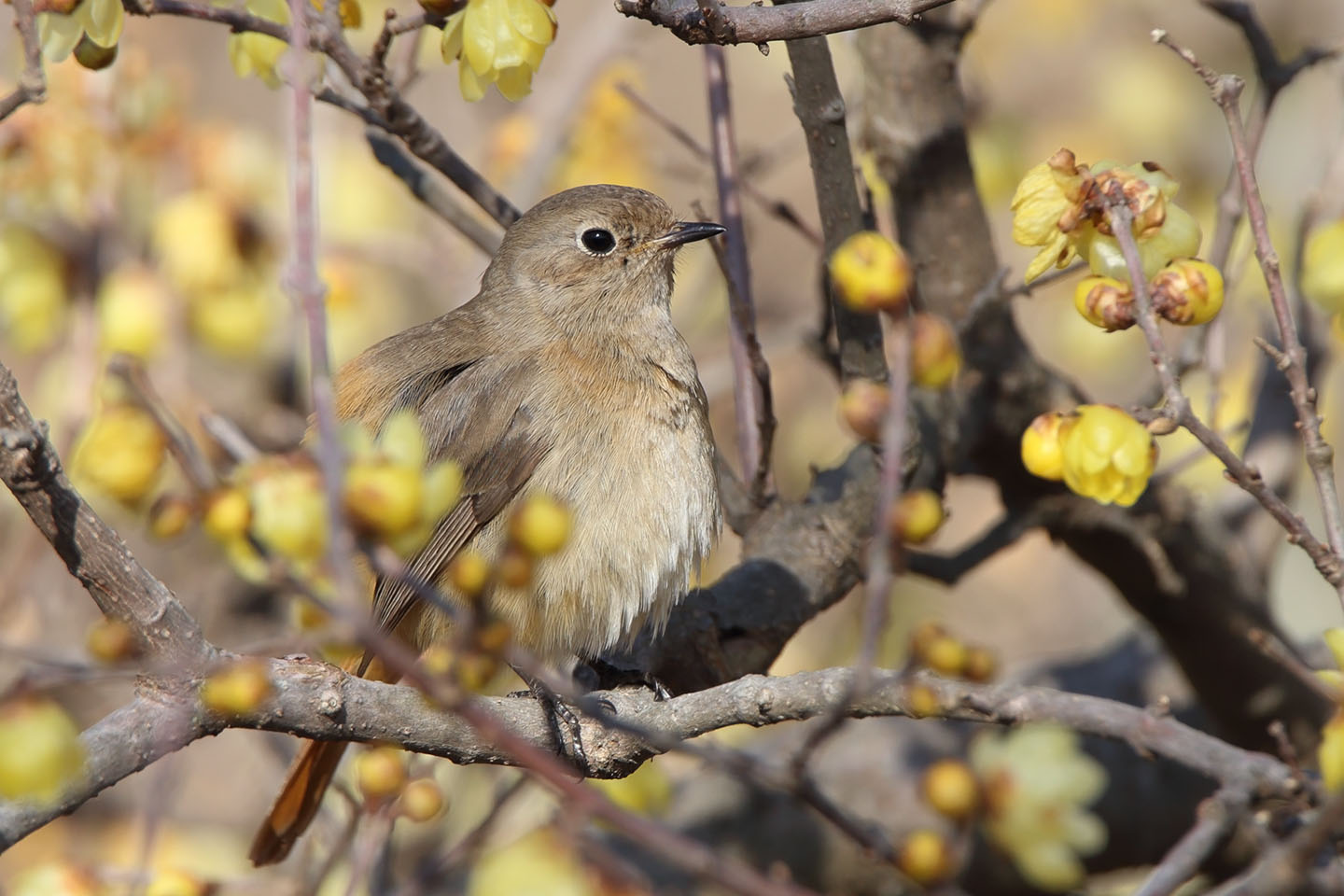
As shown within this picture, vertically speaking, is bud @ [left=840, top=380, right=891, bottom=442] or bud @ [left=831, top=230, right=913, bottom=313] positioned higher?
bud @ [left=831, top=230, right=913, bottom=313]

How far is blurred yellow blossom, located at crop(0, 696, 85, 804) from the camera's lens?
1745 millimetres

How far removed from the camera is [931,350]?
6.06 ft

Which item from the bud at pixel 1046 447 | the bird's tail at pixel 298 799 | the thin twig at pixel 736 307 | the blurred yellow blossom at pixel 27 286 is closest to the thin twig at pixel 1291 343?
the bud at pixel 1046 447

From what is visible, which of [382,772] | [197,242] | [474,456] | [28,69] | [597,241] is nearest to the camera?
[28,69]

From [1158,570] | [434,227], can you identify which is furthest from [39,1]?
[434,227]

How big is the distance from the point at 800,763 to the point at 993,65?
5.36 m

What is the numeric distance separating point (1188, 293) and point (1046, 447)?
33 cm

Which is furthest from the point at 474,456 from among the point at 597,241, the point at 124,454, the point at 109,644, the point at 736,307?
the point at 109,644

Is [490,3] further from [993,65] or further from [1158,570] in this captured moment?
[993,65]

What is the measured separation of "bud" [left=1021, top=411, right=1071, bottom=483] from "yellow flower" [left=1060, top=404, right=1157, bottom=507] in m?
0.03

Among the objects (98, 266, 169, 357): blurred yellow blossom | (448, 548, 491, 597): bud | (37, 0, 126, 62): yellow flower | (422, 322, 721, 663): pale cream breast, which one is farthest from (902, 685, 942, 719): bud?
(98, 266, 169, 357): blurred yellow blossom

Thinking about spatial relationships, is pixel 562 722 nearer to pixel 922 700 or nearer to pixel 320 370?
pixel 922 700

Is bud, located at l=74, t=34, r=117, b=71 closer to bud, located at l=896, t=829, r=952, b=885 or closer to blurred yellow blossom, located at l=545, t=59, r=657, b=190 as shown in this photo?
bud, located at l=896, t=829, r=952, b=885

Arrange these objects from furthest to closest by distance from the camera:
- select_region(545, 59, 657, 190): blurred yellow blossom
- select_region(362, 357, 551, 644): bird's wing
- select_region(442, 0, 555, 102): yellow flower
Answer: select_region(545, 59, 657, 190): blurred yellow blossom
select_region(362, 357, 551, 644): bird's wing
select_region(442, 0, 555, 102): yellow flower
